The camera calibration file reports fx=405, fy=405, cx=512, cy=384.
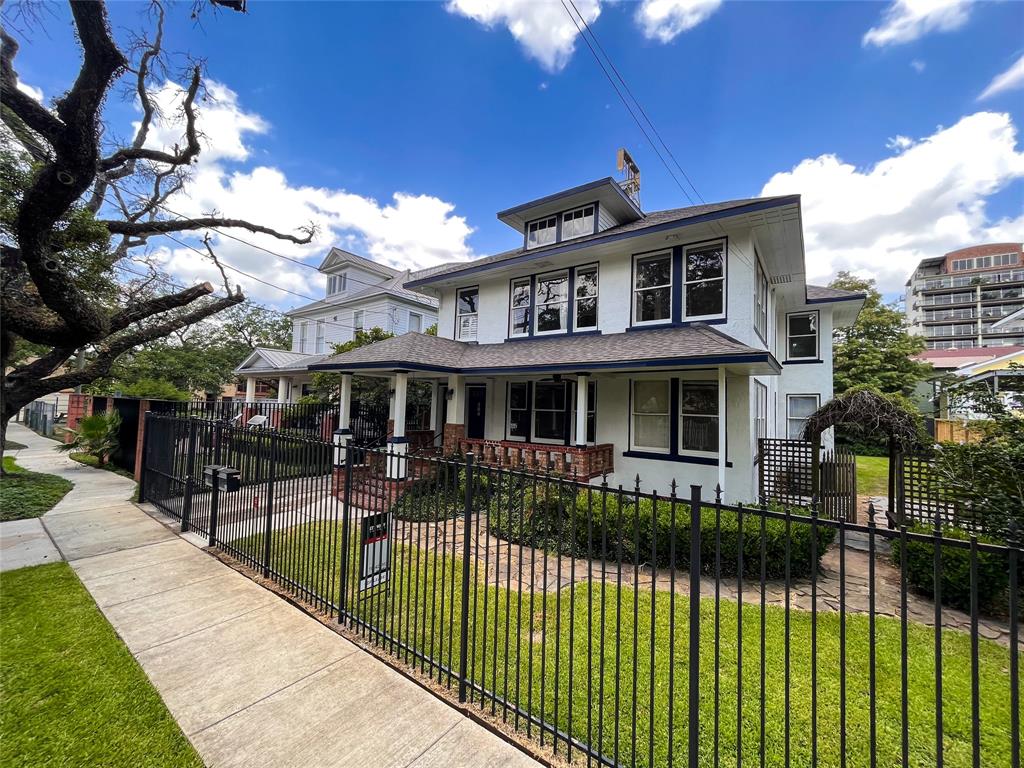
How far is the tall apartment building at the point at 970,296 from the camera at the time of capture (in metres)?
61.9

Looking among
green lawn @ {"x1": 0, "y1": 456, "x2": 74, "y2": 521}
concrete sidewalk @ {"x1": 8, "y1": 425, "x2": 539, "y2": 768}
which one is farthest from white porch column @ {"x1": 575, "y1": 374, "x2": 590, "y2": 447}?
green lawn @ {"x1": 0, "y1": 456, "x2": 74, "y2": 521}

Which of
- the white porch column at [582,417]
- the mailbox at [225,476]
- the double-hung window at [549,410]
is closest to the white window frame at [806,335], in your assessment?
the double-hung window at [549,410]

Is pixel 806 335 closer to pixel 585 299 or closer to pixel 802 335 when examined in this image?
pixel 802 335

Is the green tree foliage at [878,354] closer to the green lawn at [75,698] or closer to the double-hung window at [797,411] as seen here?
the double-hung window at [797,411]

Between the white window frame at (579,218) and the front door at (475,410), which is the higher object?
the white window frame at (579,218)

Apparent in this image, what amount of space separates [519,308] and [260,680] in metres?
10.7

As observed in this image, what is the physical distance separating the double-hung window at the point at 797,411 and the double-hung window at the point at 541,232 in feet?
31.7

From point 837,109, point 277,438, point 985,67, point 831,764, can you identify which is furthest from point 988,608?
point 985,67

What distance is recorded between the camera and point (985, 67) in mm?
10305

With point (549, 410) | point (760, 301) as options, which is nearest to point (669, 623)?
point (549, 410)

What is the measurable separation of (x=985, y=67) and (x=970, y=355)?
1607 inches

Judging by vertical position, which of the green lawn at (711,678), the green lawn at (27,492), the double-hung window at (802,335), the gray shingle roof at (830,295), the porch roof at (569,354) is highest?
the gray shingle roof at (830,295)

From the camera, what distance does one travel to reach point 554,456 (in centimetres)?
984

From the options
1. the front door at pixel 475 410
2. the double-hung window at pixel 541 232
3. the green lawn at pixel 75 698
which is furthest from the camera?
the front door at pixel 475 410
